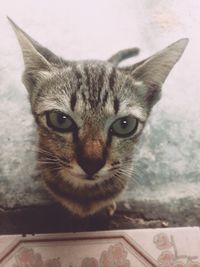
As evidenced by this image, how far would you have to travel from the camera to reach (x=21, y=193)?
1.23 meters

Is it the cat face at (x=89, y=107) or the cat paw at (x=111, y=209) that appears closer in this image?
the cat face at (x=89, y=107)

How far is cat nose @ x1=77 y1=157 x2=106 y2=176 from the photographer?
1007 millimetres

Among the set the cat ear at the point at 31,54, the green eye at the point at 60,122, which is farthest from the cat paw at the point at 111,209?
the cat ear at the point at 31,54

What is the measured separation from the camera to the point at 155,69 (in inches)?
43.3

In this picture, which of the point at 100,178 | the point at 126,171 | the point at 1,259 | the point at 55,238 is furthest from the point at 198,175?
the point at 1,259

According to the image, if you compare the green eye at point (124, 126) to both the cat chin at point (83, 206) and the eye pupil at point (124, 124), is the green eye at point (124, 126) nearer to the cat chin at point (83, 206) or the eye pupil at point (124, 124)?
the eye pupil at point (124, 124)

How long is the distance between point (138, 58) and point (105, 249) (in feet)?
2.16

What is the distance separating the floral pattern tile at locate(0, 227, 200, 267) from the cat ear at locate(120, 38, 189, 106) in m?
0.37

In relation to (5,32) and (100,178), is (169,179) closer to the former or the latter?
(100,178)

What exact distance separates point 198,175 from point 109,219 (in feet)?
0.97

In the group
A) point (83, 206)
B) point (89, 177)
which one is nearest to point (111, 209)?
point (83, 206)

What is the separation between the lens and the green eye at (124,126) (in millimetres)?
1052

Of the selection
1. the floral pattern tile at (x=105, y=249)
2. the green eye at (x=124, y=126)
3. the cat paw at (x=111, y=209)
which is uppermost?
the green eye at (x=124, y=126)

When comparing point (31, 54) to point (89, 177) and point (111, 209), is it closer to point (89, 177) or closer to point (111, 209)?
point (89, 177)
